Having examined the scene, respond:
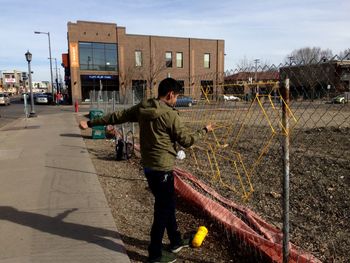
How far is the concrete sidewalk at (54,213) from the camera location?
4199 millimetres

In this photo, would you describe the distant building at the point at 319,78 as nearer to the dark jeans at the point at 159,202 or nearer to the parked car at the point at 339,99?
the parked car at the point at 339,99

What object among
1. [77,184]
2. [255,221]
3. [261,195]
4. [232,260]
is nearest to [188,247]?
[232,260]

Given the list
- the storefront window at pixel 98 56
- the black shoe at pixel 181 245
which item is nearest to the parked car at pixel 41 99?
the storefront window at pixel 98 56

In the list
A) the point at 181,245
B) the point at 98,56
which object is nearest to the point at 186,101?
the point at 181,245

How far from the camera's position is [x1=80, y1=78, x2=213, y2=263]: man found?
3.70m

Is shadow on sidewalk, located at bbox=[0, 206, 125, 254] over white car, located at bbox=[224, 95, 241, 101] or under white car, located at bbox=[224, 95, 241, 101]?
under

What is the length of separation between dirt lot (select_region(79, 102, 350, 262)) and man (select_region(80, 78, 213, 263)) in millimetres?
534

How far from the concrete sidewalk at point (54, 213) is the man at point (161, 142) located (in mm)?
599

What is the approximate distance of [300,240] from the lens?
4234 mm

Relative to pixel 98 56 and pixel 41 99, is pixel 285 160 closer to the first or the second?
pixel 98 56

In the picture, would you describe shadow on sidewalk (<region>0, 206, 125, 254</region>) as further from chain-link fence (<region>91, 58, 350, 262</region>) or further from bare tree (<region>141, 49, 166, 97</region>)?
bare tree (<region>141, 49, 166, 97</region>)

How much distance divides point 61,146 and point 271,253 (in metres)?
9.45

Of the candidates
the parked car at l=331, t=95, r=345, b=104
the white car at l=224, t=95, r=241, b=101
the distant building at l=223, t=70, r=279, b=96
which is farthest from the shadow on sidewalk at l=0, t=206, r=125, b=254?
the white car at l=224, t=95, r=241, b=101

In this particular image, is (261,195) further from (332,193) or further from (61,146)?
(61,146)
